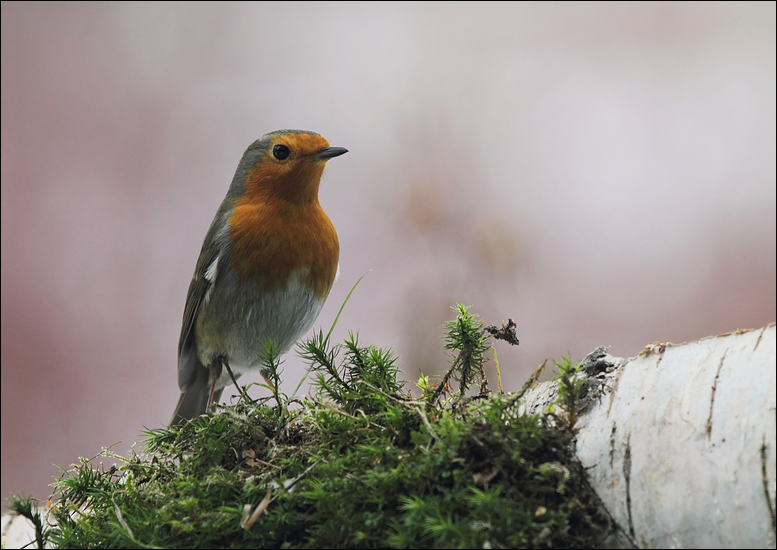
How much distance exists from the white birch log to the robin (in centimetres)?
162

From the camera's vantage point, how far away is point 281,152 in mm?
2738

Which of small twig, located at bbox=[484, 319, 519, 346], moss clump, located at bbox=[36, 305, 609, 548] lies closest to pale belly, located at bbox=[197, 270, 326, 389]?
moss clump, located at bbox=[36, 305, 609, 548]

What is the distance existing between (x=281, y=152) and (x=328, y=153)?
243mm

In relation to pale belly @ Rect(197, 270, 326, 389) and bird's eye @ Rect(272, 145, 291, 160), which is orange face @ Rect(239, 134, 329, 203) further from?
pale belly @ Rect(197, 270, 326, 389)

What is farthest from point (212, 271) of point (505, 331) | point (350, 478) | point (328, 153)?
point (350, 478)

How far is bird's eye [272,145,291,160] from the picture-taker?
273 centimetres

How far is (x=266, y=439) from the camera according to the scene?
1521 millimetres

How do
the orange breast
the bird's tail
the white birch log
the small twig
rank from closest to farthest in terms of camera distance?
the white birch log
the small twig
the orange breast
the bird's tail

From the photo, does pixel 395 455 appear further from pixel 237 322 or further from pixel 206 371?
pixel 206 371

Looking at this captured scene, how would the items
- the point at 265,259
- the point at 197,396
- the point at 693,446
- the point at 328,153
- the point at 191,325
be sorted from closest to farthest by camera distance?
the point at 693,446
the point at 265,259
the point at 328,153
the point at 191,325
the point at 197,396

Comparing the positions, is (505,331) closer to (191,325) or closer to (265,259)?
(265,259)

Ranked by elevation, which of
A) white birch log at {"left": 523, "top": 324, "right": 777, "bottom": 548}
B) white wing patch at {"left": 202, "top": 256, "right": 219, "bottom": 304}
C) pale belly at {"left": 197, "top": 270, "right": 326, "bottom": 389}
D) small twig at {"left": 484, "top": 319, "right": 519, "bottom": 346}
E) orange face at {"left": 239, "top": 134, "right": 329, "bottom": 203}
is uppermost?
orange face at {"left": 239, "top": 134, "right": 329, "bottom": 203}

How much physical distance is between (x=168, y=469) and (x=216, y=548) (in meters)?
0.45

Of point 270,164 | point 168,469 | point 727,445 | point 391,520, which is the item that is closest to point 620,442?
point 727,445
